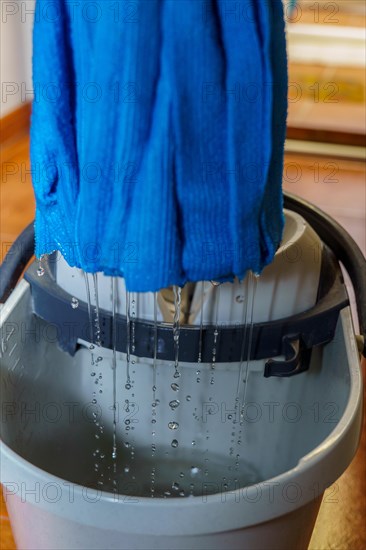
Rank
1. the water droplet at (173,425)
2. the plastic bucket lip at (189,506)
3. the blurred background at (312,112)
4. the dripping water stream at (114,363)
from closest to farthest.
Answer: the plastic bucket lip at (189,506) < the dripping water stream at (114,363) < the water droplet at (173,425) < the blurred background at (312,112)

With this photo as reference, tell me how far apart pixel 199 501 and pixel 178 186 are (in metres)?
0.30

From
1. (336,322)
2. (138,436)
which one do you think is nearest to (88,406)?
(138,436)

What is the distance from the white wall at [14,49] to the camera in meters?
2.04

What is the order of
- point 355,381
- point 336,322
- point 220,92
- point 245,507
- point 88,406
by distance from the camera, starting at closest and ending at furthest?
point 220,92
point 245,507
point 355,381
point 336,322
point 88,406

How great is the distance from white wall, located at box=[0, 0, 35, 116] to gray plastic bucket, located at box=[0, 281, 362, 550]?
136cm

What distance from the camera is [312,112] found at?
2.64 metres

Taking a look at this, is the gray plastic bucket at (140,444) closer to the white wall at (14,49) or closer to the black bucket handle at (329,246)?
the black bucket handle at (329,246)

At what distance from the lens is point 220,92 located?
1.80 ft

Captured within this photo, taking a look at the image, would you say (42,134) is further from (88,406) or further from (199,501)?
(88,406)

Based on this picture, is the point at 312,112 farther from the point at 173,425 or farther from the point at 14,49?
the point at 173,425

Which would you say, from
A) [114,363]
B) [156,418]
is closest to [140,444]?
[156,418]

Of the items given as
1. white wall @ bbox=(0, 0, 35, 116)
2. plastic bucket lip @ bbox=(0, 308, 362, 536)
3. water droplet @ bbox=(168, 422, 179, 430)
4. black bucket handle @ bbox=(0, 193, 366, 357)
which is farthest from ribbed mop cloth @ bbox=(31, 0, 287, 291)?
white wall @ bbox=(0, 0, 35, 116)

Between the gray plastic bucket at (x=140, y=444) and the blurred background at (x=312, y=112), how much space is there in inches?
32.9

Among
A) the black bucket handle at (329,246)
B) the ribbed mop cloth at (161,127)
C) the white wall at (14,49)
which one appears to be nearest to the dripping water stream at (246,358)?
the black bucket handle at (329,246)
